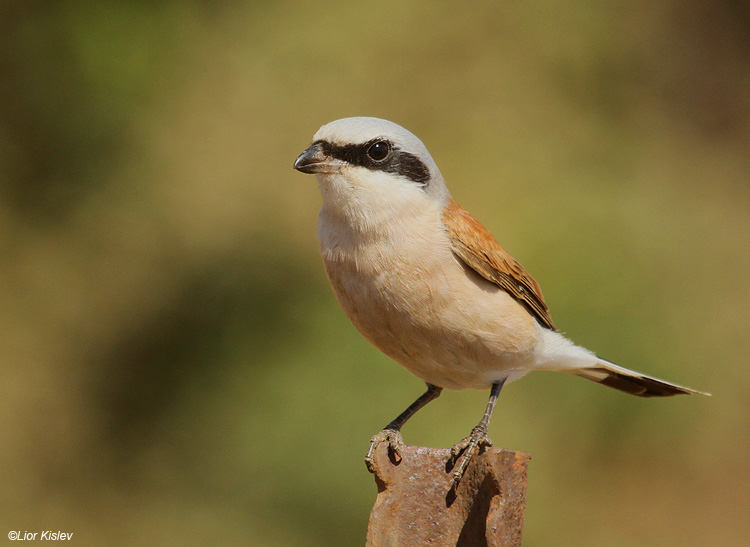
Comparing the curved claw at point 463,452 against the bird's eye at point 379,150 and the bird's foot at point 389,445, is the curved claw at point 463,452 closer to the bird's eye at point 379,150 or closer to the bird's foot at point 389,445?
the bird's foot at point 389,445

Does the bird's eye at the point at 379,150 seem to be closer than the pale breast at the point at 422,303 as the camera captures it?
No

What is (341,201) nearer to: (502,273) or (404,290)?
(404,290)

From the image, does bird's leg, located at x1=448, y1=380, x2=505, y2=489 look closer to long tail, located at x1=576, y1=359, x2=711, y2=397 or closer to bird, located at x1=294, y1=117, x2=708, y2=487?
bird, located at x1=294, y1=117, x2=708, y2=487

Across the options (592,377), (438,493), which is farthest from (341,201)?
(592,377)

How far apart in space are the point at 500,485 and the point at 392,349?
66cm

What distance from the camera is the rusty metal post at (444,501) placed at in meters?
1.73

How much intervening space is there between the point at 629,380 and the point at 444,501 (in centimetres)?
141

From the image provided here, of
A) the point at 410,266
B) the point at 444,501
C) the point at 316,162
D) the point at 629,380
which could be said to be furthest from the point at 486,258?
the point at 629,380

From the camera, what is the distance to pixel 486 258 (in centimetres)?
241

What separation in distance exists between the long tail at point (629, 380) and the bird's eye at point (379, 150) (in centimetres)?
123

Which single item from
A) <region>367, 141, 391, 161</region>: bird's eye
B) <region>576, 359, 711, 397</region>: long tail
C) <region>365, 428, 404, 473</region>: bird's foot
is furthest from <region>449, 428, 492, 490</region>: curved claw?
<region>576, 359, 711, 397</region>: long tail

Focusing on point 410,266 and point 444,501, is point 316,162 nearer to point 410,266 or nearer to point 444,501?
point 410,266

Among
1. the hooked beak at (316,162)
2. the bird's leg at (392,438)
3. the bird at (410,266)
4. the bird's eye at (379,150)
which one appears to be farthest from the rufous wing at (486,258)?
the bird's leg at (392,438)

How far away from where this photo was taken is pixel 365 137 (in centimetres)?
229
